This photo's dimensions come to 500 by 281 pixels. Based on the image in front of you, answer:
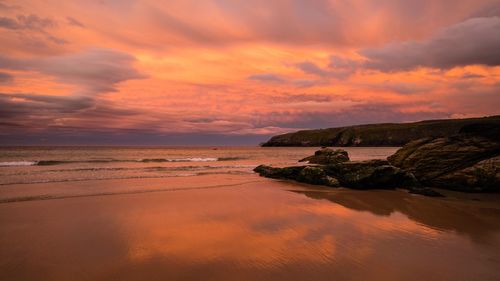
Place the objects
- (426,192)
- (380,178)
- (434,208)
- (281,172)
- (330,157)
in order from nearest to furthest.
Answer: (434,208)
(426,192)
(380,178)
(281,172)
(330,157)

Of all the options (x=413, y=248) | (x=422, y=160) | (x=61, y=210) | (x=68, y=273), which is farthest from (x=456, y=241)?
(x=61, y=210)

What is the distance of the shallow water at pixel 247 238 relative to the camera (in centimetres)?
470

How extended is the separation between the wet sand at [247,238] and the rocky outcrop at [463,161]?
5.59 feet

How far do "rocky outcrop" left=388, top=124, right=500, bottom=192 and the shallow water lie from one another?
126 cm

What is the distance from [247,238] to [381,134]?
15537 cm

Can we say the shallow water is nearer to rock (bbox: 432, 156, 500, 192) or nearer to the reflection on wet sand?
the reflection on wet sand

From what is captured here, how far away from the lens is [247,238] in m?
6.38

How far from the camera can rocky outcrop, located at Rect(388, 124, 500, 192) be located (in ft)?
40.8

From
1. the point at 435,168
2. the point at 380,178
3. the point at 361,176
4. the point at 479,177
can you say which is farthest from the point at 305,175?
the point at 479,177

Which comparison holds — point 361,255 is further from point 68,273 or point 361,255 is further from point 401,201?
point 401,201

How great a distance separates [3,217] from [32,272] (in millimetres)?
5111

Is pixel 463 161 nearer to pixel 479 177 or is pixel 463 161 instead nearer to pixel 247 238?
pixel 479 177

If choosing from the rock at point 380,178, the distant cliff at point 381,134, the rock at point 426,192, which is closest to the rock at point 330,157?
the rock at point 380,178

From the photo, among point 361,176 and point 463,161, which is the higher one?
point 463,161
